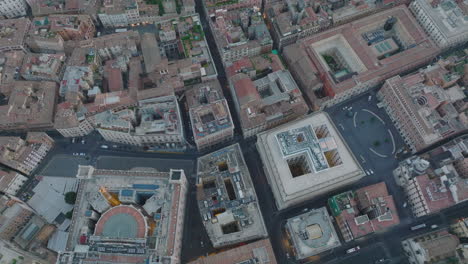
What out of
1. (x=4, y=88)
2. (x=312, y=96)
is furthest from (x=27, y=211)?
(x=312, y=96)

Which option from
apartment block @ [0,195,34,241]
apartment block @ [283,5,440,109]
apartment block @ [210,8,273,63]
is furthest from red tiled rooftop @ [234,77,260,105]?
apartment block @ [0,195,34,241]

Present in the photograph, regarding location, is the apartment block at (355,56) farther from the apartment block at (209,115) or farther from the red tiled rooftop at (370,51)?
the apartment block at (209,115)

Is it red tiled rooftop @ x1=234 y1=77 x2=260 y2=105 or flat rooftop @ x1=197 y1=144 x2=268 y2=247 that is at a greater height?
red tiled rooftop @ x1=234 y1=77 x2=260 y2=105

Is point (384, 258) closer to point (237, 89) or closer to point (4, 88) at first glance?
point (237, 89)

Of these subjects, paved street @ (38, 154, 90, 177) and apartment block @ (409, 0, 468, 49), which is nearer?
paved street @ (38, 154, 90, 177)

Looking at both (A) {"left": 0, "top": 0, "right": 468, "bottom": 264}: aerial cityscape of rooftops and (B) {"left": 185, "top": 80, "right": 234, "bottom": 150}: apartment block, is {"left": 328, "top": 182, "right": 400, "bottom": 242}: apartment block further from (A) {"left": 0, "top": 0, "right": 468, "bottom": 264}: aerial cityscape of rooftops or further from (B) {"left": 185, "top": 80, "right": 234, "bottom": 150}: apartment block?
(B) {"left": 185, "top": 80, "right": 234, "bottom": 150}: apartment block

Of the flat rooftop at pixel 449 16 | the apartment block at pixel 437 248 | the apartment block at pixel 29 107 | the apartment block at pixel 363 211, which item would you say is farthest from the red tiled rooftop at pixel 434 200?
the apartment block at pixel 29 107
